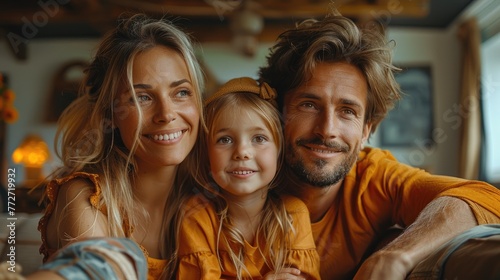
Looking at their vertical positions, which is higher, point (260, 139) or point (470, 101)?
point (470, 101)

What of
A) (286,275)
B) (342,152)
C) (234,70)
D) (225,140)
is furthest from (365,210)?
(234,70)

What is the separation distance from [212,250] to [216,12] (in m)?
3.62

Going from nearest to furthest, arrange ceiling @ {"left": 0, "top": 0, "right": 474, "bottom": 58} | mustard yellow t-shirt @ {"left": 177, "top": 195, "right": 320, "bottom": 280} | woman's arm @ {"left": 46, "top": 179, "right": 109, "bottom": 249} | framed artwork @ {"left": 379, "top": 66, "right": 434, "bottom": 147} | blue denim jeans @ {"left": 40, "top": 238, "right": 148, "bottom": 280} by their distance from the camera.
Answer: blue denim jeans @ {"left": 40, "top": 238, "right": 148, "bottom": 280} < woman's arm @ {"left": 46, "top": 179, "right": 109, "bottom": 249} < mustard yellow t-shirt @ {"left": 177, "top": 195, "right": 320, "bottom": 280} < ceiling @ {"left": 0, "top": 0, "right": 474, "bottom": 58} < framed artwork @ {"left": 379, "top": 66, "right": 434, "bottom": 147}

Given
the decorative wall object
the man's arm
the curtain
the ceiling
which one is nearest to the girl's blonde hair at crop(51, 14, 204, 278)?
the man's arm

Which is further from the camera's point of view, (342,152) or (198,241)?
(342,152)

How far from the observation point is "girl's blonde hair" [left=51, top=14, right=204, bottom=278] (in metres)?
1.27

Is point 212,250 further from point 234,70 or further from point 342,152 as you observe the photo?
point 234,70

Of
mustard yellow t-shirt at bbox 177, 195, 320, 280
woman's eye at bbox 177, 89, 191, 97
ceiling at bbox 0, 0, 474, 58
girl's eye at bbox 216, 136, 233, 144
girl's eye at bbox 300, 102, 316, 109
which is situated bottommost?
mustard yellow t-shirt at bbox 177, 195, 320, 280

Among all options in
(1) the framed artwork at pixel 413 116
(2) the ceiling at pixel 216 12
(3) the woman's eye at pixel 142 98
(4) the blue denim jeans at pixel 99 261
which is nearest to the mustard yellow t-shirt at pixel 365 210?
(3) the woman's eye at pixel 142 98

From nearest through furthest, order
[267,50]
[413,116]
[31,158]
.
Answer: [31,158], [413,116], [267,50]

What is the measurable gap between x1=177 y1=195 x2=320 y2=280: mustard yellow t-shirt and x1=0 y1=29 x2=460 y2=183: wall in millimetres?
3957

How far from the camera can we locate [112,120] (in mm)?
1316

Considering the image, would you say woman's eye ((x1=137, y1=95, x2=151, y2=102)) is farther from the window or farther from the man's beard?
the window

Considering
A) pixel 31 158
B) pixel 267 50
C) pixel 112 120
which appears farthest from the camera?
pixel 267 50
